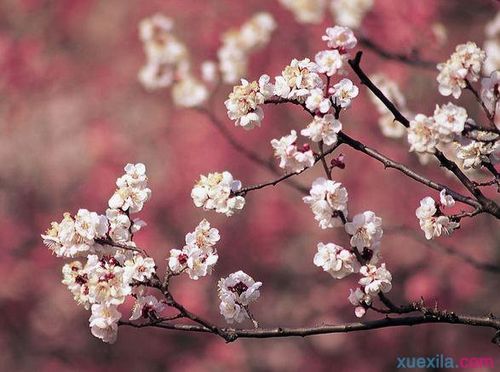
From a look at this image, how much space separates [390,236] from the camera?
7.10 meters

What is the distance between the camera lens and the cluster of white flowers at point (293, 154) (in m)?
2.10

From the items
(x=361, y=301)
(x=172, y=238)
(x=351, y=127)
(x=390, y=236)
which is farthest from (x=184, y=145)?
(x=361, y=301)

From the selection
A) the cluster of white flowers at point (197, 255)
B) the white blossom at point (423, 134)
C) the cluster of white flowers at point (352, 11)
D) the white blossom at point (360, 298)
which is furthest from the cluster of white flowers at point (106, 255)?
the cluster of white flowers at point (352, 11)

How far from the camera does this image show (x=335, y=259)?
6.98 ft

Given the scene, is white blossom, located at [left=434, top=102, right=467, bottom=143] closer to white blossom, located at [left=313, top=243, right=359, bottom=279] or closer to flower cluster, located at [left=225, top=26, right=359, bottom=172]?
flower cluster, located at [left=225, top=26, right=359, bottom=172]

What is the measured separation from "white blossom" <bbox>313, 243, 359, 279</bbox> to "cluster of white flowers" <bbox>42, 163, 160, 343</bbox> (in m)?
0.48

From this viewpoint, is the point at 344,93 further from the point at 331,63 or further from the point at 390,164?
the point at 390,164

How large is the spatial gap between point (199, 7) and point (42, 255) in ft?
11.2

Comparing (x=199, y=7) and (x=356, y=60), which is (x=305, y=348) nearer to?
(x=199, y=7)

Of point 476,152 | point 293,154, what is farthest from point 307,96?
point 476,152

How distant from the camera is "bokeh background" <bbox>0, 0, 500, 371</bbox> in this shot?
21.3ft

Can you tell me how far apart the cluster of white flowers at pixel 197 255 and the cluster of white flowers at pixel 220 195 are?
0.07 meters

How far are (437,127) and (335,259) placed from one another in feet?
1.53

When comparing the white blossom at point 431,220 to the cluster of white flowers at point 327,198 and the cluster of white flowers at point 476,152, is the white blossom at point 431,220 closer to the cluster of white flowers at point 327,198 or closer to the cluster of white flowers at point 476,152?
the cluster of white flowers at point 476,152
